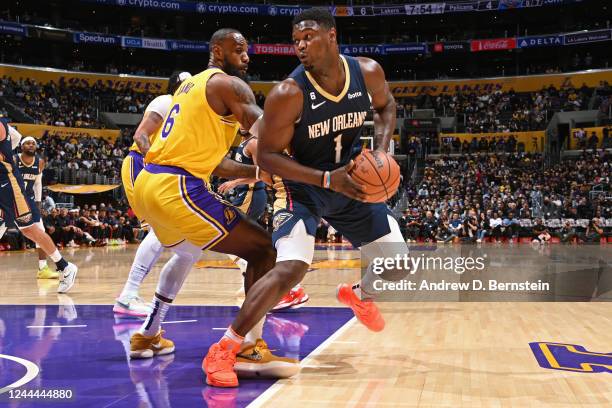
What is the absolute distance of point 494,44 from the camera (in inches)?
1409

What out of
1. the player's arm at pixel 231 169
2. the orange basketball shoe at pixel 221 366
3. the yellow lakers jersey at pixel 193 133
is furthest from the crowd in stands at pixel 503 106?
the orange basketball shoe at pixel 221 366

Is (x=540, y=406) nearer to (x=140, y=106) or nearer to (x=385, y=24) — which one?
(x=140, y=106)

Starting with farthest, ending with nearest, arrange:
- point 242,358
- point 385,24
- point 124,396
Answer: point 385,24
point 242,358
point 124,396

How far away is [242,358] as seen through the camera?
11.7 feet

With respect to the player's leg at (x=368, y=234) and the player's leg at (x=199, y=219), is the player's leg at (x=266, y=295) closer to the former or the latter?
the player's leg at (x=199, y=219)

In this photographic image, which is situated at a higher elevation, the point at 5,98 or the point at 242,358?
the point at 5,98

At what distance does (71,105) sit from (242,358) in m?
30.2

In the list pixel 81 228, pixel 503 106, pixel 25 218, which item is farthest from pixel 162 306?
pixel 503 106

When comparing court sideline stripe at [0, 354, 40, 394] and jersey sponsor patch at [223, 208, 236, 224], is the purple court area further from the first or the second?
jersey sponsor patch at [223, 208, 236, 224]

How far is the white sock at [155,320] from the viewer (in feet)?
13.1

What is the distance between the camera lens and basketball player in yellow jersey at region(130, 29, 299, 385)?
11.9 ft

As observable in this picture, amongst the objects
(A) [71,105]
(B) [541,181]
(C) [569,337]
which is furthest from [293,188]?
(A) [71,105]

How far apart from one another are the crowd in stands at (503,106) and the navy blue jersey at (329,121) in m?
28.8

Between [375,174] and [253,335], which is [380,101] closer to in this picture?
[375,174]
